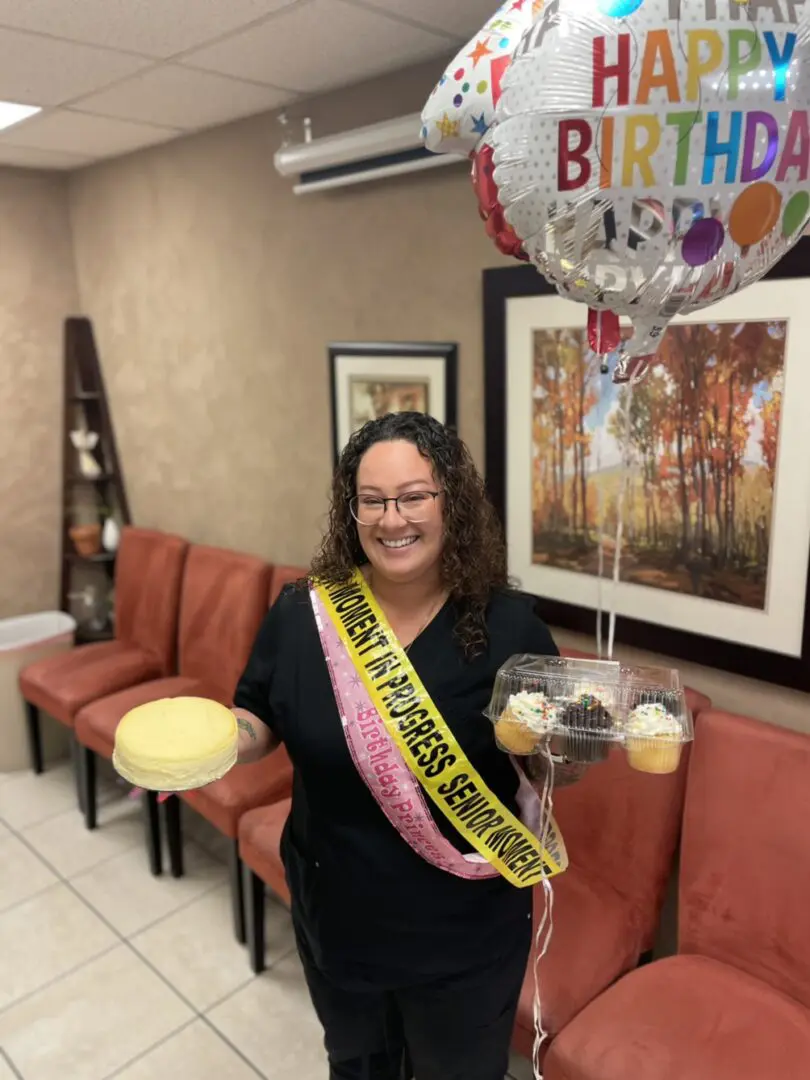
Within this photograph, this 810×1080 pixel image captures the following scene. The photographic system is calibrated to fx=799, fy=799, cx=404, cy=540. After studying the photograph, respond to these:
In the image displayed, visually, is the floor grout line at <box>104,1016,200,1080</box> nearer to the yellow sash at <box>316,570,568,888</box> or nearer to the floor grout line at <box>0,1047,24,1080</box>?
the floor grout line at <box>0,1047,24,1080</box>

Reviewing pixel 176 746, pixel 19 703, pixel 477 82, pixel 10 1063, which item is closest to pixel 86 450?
pixel 19 703

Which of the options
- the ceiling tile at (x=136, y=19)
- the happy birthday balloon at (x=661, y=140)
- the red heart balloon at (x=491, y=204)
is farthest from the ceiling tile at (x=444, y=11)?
the happy birthday balloon at (x=661, y=140)

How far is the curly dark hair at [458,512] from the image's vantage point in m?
1.29

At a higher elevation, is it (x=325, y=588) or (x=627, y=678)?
(x=325, y=588)

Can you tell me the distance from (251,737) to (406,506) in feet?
1.56

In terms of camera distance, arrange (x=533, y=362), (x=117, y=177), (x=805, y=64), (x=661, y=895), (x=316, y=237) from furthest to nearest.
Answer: (x=117, y=177)
(x=316, y=237)
(x=533, y=362)
(x=661, y=895)
(x=805, y=64)

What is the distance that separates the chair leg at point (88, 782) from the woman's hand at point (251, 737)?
1.87 metres

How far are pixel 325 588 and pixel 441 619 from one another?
22 cm

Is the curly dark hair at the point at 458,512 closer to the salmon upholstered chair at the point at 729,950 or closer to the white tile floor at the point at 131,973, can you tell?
the salmon upholstered chair at the point at 729,950

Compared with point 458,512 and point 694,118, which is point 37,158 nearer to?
point 458,512

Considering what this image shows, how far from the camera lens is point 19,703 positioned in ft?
11.0

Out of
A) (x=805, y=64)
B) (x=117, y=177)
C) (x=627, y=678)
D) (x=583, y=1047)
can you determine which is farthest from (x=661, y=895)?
(x=117, y=177)

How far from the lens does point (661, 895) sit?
1829 millimetres

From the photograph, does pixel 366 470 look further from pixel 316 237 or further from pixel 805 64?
pixel 316 237
